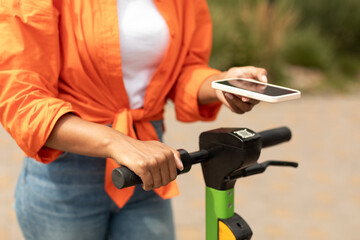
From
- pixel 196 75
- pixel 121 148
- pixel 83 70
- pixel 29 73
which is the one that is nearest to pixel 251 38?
pixel 196 75

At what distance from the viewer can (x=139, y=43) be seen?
169 cm

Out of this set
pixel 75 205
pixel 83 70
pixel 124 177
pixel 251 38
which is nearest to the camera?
pixel 124 177

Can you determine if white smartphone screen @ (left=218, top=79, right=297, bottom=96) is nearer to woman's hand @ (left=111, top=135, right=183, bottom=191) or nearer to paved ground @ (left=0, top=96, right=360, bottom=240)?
woman's hand @ (left=111, top=135, right=183, bottom=191)

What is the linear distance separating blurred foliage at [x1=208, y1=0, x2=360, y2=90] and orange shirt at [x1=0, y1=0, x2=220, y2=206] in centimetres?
598

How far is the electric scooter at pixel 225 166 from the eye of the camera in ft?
4.72

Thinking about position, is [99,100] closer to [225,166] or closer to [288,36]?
[225,166]

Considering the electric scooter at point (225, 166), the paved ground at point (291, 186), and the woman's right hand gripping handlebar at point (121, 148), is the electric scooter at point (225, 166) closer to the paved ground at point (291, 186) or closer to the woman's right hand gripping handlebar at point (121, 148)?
the woman's right hand gripping handlebar at point (121, 148)

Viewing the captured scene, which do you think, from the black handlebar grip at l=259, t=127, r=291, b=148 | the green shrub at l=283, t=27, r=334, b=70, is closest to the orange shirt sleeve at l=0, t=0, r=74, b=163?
the black handlebar grip at l=259, t=127, r=291, b=148

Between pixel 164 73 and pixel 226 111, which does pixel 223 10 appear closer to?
pixel 226 111

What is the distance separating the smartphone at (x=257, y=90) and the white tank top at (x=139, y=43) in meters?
0.28

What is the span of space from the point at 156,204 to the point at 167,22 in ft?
2.06

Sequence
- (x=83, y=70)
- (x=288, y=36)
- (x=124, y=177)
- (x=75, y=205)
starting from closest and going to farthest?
(x=124, y=177), (x=83, y=70), (x=75, y=205), (x=288, y=36)

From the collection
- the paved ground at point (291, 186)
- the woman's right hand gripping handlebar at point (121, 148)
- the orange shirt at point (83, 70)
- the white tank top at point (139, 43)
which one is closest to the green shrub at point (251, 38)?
the paved ground at point (291, 186)

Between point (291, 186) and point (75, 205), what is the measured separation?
10.8ft
